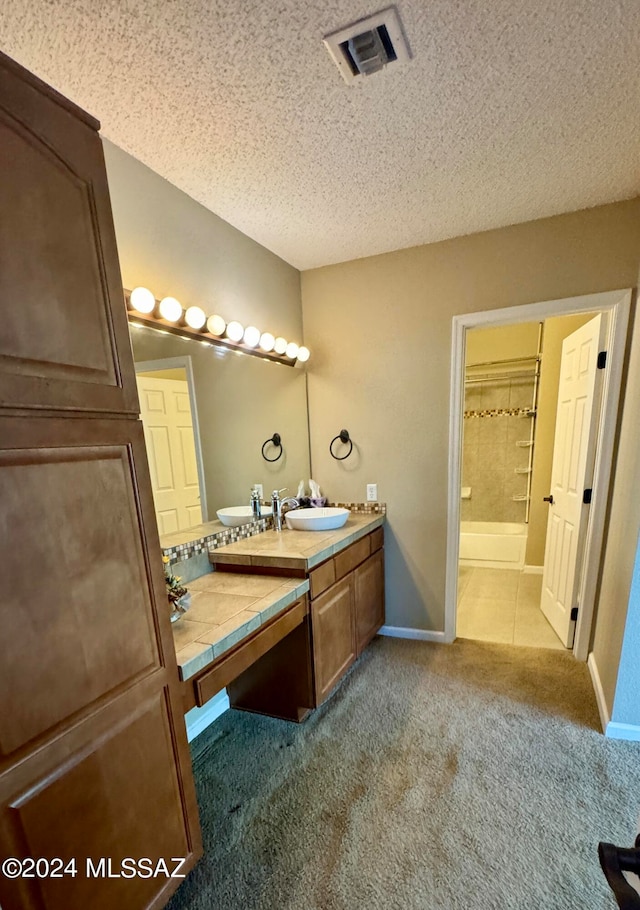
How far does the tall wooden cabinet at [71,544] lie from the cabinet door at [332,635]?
0.90 m

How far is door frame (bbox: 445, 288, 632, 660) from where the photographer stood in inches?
81.0

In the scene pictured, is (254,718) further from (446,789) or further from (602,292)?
(602,292)

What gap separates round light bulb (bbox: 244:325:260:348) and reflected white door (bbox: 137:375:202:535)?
49cm

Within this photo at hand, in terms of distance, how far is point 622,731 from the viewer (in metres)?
1.78

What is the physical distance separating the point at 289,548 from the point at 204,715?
97cm

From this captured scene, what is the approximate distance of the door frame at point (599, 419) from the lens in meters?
2.06

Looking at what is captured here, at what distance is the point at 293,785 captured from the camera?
1.60 m

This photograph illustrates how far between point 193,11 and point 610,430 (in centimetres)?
248

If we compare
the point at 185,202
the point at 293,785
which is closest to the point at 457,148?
the point at 185,202

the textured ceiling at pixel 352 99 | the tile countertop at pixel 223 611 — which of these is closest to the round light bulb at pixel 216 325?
the textured ceiling at pixel 352 99

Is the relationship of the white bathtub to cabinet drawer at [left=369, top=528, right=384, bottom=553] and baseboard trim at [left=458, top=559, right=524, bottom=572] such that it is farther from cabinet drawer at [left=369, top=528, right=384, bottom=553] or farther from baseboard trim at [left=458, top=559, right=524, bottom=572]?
cabinet drawer at [left=369, top=528, right=384, bottom=553]

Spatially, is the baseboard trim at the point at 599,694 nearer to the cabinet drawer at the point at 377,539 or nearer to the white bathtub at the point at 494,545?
the cabinet drawer at the point at 377,539

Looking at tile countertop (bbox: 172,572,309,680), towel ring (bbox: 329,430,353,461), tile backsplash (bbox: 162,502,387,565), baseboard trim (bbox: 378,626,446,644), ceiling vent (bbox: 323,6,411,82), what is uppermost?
ceiling vent (bbox: 323,6,411,82)

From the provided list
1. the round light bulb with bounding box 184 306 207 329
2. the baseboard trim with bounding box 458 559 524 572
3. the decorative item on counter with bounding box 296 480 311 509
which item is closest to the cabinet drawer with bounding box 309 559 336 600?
the decorative item on counter with bounding box 296 480 311 509
